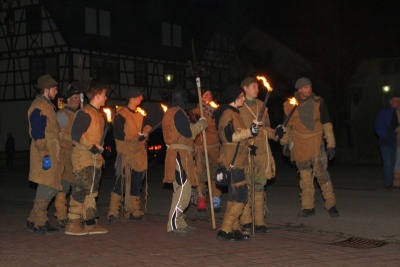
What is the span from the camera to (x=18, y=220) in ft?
37.0

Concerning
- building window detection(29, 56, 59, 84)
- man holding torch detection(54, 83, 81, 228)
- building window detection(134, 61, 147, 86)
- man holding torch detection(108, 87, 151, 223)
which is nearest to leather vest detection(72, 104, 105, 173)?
man holding torch detection(54, 83, 81, 228)

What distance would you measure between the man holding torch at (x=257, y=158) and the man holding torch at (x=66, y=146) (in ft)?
8.65

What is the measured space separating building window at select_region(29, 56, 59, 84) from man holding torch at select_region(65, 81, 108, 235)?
32.0 m

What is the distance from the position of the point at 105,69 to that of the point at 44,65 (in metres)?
3.58

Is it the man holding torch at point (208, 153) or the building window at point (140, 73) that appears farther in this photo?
the building window at point (140, 73)

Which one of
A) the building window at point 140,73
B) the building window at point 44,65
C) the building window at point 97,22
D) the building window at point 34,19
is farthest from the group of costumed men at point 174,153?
the building window at point 140,73

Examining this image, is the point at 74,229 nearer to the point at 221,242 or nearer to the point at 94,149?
the point at 94,149

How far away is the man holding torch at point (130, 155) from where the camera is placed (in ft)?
35.2

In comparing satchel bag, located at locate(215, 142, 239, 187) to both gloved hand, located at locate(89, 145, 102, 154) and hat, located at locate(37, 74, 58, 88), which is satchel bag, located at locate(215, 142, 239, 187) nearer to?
gloved hand, located at locate(89, 145, 102, 154)

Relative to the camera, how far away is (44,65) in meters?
41.5

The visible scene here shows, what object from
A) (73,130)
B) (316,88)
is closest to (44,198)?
(73,130)

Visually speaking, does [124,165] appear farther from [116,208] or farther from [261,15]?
[261,15]

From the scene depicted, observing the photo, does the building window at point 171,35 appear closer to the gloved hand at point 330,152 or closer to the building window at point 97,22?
the building window at point 97,22

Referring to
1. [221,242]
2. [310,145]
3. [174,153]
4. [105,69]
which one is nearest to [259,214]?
[221,242]
